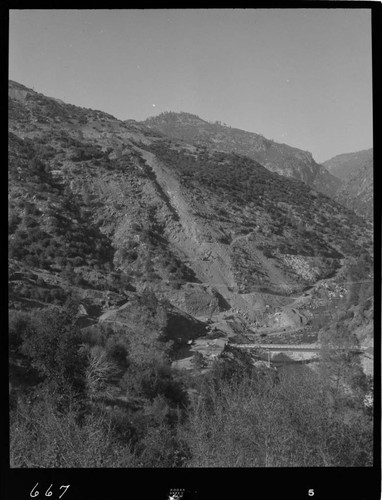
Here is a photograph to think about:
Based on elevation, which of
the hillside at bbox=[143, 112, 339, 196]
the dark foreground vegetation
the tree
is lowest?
the dark foreground vegetation

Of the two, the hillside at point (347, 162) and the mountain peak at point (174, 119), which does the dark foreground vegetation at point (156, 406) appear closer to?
the hillside at point (347, 162)

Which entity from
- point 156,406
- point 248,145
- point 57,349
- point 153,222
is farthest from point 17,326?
point 248,145

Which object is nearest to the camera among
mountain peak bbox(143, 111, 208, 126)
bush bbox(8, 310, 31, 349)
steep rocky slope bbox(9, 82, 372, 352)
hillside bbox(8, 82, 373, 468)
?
bush bbox(8, 310, 31, 349)

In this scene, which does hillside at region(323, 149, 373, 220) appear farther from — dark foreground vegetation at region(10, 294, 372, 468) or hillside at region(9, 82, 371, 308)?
dark foreground vegetation at region(10, 294, 372, 468)

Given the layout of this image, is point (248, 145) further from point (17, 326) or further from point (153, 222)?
point (17, 326)

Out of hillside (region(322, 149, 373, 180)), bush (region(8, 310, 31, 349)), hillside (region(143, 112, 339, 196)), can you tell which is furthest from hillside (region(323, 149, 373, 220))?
bush (region(8, 310, 31, 349))
